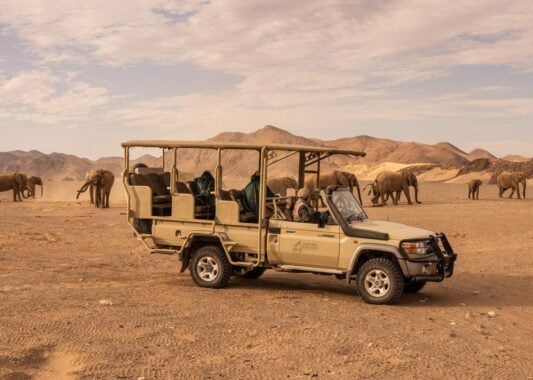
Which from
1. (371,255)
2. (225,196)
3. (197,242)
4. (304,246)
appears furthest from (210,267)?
(371,255)

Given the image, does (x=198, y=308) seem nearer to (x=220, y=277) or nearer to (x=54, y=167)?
(x=220, y=277)

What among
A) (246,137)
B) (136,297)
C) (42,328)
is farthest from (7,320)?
(246,137)

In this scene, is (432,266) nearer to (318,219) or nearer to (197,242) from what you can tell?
(318,219)

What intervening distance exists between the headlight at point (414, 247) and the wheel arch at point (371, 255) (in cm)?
17

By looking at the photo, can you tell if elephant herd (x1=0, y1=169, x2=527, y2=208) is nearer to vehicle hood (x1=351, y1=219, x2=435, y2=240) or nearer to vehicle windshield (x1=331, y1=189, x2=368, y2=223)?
vehicle windshield (x1=331, y1=189, x2=368, y2=223)

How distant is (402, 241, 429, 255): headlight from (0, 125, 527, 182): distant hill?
253ft

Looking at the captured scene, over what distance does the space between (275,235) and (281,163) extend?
93.1 meters

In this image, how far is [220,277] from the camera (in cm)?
1138

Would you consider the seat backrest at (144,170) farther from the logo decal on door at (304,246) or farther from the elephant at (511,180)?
the elephant at (511,180)

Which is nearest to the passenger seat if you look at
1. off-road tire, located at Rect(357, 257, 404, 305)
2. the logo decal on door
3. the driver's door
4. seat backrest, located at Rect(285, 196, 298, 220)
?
seat backrest, located at Rect(285, 196, 298, 220)

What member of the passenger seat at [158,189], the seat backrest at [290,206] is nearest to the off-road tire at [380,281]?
the seat backrest at [290,206]

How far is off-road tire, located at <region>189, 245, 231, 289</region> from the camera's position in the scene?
1136 centimetres

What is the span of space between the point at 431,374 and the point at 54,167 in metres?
174

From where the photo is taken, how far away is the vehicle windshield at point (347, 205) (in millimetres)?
10737
